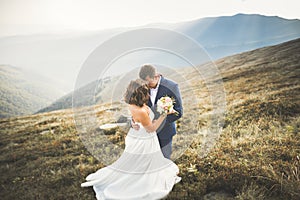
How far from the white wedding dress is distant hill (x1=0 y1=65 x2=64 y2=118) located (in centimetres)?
11463

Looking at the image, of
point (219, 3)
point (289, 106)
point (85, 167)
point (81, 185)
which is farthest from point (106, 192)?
point (219, 3)

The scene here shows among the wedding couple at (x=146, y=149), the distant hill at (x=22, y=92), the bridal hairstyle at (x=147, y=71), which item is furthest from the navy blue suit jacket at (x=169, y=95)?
the distant hill at (x=22, y=92)

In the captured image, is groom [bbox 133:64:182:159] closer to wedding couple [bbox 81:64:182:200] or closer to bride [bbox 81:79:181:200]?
wedding couple [bbox 81:64:182:200]

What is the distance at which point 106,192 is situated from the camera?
18.7ft

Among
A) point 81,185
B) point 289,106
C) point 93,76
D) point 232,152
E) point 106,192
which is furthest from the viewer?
point 289,106

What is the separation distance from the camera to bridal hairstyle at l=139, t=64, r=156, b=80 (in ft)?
17.1

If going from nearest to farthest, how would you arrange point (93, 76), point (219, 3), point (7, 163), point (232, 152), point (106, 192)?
point (93, 76)
point (106, 192)
point (232, 152)
point (7, 163)
point (219, 3)

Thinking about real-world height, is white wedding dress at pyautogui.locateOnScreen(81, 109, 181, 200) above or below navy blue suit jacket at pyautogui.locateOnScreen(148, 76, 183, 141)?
below

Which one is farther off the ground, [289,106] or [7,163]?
[289,106]

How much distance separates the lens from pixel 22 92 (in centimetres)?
15725

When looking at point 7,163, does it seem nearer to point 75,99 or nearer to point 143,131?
point 75,99

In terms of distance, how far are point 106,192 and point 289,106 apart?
27.0 ft

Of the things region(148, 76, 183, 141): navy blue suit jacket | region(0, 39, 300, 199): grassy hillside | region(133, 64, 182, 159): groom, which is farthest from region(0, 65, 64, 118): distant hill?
region(148, 76, 183, 141): navy blue suit jacket

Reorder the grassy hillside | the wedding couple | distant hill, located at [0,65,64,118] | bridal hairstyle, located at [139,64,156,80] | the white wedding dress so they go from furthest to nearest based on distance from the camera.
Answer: distant hill, located at [0,65,64,118]
the grassy hillside
the white wedding dress
the wedding couple
bridal hairstyle, located at [139,64,156,80]
